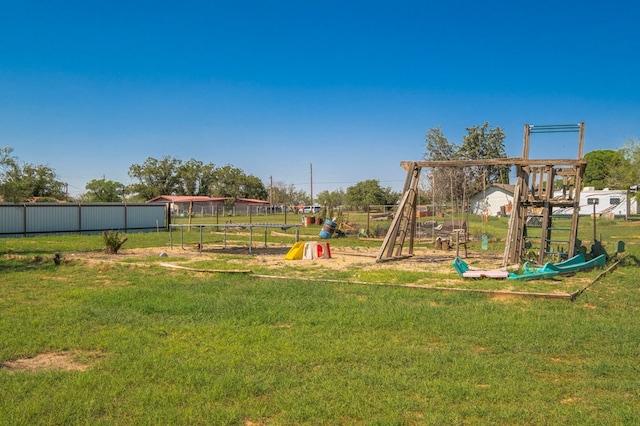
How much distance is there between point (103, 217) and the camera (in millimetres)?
29797

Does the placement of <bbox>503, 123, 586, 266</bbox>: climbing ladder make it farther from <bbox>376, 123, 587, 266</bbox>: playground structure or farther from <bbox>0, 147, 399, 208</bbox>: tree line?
<bbox>0, 147, 399, 208</bbox>: tree line

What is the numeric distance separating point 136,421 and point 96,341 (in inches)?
96.9

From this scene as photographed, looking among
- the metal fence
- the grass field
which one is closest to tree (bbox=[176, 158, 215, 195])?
the metal fence

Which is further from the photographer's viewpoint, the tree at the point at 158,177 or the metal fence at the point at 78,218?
the tree at the point at 158,177

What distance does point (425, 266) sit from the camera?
45.4 feet

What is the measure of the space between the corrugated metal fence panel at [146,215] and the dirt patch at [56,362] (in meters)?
25.9

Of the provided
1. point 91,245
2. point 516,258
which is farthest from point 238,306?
point 91,245

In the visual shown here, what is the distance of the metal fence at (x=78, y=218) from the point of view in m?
26.0

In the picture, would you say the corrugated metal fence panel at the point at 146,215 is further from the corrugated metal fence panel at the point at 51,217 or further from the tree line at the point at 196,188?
the tree line at the point at 196,188

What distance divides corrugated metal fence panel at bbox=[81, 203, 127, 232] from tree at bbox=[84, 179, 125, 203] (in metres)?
40.7

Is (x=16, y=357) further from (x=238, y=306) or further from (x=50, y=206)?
(x=50, y=206)

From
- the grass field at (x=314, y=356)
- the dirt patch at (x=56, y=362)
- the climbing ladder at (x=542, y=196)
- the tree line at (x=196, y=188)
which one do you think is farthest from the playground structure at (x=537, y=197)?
the tree line at (x=196, y=188)

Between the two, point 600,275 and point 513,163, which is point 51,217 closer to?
point 513,163

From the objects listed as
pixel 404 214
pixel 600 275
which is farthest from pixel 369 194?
pixel 600 275
